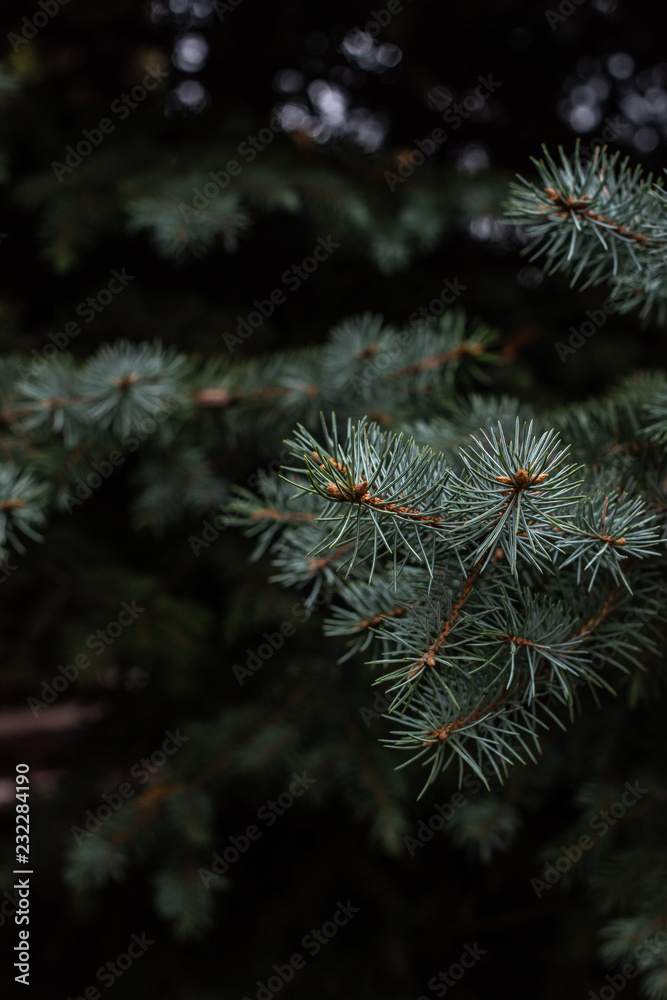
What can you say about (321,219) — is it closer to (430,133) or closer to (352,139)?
(352,139)

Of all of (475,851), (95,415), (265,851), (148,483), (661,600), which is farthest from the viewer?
(265,851)

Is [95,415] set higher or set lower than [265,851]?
higher


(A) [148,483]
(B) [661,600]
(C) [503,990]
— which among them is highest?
(B) [661,600]

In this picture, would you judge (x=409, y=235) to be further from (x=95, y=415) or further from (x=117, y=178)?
(x=95, y=415)

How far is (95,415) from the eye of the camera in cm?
82

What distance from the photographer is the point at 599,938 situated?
1.29m

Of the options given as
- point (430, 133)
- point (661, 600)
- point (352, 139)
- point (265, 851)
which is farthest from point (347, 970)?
point (430, 133)

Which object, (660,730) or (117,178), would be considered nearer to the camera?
(660,730)

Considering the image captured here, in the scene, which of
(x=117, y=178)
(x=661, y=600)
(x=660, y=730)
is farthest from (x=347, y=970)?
(x=117, y=178)

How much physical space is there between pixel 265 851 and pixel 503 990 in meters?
0.62

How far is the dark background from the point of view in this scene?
134 cm

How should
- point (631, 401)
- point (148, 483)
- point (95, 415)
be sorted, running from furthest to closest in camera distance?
1. point (148, 483)
2. point (95, 415)
3. point (631, 401)

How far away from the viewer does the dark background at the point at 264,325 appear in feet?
4.39

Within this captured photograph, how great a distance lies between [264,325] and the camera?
151cm
